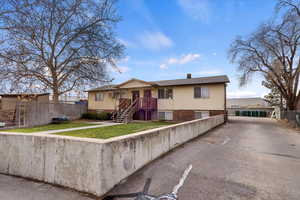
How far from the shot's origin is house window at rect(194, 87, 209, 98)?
14.9m

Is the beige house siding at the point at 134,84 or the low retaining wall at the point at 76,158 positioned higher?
the beige house siding at the point at 134,84

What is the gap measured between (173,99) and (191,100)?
200 centimetres

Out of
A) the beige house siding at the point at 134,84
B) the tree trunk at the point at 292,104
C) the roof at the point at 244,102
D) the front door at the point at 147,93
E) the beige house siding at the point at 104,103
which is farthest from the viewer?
A: the roof at the point at 244,102

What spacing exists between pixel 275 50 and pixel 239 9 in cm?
1061

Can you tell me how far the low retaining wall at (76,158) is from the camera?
2500 mm

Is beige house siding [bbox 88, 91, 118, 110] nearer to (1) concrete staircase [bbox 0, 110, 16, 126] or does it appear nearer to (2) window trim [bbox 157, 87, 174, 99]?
(2) window trim [bbox 157, 87, 174, 99]

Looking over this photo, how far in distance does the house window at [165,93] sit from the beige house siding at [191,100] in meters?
0.37

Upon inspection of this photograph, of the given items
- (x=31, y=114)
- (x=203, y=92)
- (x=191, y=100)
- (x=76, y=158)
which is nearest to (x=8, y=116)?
(x=31, y=114)

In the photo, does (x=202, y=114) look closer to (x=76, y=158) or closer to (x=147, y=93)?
(x=147, y=93)

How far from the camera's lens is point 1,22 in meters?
6.60

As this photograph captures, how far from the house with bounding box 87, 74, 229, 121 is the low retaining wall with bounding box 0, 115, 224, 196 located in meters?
10.9

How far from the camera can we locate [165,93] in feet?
55.4

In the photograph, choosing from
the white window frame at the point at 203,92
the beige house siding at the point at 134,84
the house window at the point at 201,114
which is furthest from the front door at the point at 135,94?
the house window at the point at 201,114

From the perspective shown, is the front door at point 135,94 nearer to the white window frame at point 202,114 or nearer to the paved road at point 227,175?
the white window frame at point 202,114
